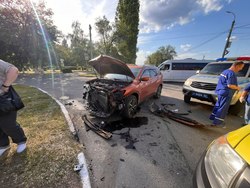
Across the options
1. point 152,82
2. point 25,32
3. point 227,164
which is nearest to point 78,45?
point 25,32

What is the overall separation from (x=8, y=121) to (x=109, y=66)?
3208 mm

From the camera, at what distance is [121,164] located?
2469mm

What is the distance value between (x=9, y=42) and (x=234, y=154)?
23.3 metres

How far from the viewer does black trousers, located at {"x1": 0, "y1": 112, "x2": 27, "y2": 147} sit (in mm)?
2391

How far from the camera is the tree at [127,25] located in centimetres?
2502

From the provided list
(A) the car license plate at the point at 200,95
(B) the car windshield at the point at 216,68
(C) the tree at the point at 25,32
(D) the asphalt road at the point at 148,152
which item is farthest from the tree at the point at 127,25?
(D) the asphalt road at the point at 148,152

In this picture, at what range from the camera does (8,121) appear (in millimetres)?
2416

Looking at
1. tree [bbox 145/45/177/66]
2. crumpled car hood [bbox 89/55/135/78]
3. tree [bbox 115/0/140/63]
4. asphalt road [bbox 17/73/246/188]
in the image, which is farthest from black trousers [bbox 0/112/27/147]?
tree [bbox 145/45/177/66]

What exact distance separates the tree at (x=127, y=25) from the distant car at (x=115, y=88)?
21.8m

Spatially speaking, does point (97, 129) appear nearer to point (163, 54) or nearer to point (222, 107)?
point (222, 107)

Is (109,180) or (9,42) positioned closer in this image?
(109,180)

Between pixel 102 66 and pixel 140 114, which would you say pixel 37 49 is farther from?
pixel 140 114

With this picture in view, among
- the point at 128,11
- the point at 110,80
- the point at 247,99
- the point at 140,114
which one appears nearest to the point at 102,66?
the point at 110,80

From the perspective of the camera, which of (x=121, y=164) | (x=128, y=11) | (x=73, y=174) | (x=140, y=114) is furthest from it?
(x=128, y=11)
